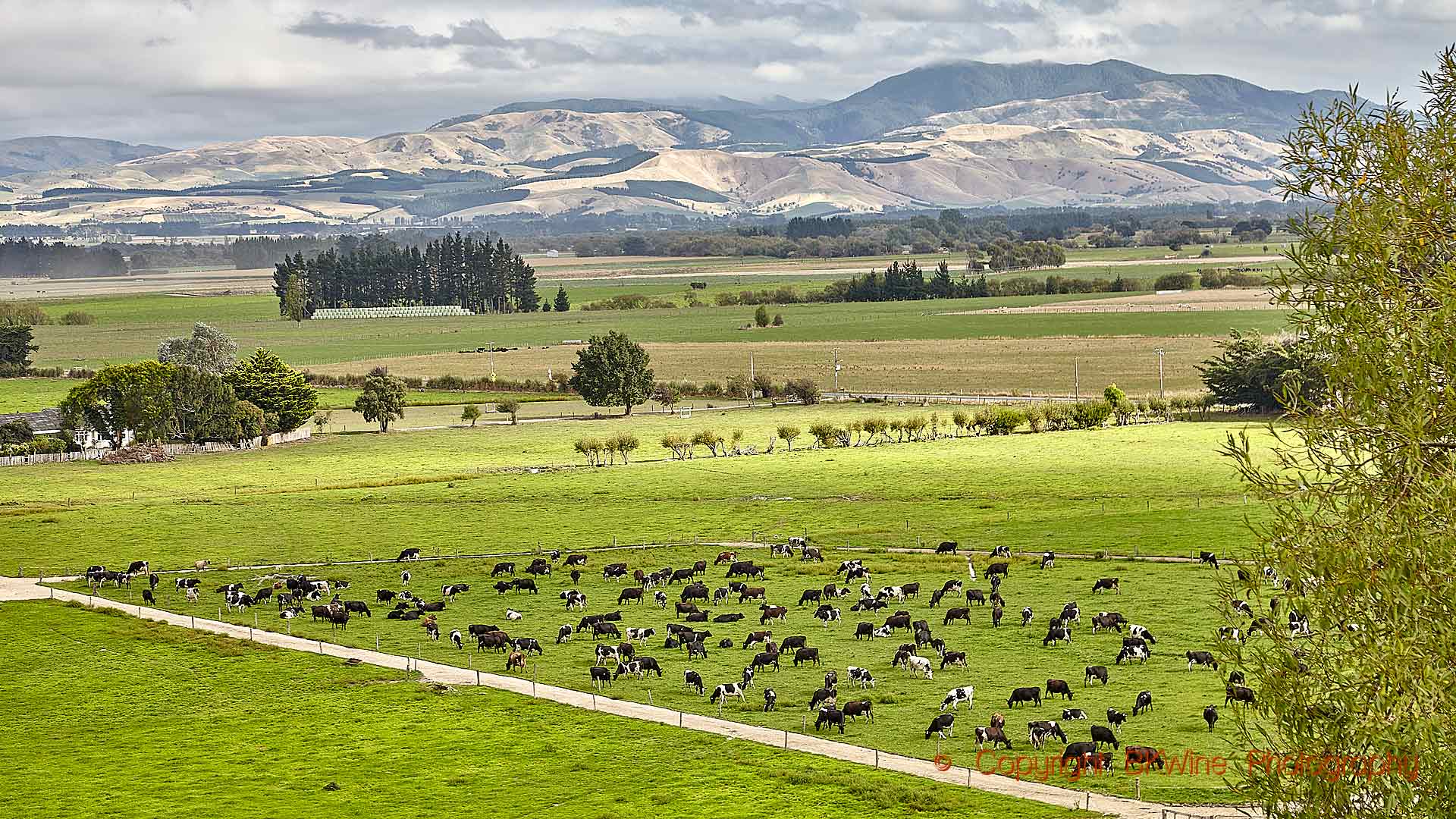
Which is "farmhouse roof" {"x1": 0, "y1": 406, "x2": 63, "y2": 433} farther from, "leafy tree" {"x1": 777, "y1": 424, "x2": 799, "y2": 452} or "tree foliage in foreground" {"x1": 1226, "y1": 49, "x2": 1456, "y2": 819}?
"tree foliage in foreground" {"x1": 1226, "y1": 49, "x2": 1456, "y2": 819}

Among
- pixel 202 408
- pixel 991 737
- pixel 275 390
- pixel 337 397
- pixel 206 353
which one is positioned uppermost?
pixel 206 353

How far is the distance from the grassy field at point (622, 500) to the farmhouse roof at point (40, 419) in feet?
49.6

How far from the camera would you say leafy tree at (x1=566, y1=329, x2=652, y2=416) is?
12719 centimetres

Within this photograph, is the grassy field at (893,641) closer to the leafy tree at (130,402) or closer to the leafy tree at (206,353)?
the leafy tree at (130,402)

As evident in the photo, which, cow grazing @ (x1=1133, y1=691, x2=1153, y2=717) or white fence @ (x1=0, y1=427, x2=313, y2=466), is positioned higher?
cow grazing @ (x1=1133, y1=691, x2=1153, y2=717)

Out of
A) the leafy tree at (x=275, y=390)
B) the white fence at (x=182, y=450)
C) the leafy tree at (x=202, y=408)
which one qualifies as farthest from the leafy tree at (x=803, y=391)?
the leafy tree at (x=202, y=408)

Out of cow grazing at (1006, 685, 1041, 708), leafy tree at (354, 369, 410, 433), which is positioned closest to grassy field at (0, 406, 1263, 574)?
leafy tree at (354, 369, 410, 433)

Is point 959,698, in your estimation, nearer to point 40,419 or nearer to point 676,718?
point 676,718

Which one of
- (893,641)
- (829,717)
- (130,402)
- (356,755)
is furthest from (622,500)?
(130,402)

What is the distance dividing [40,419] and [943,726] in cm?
10316

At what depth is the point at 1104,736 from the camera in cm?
3453

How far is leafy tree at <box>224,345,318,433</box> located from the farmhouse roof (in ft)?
45.4

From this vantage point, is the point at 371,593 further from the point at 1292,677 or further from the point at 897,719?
the point at 1292,677

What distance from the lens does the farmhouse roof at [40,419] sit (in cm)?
11785
